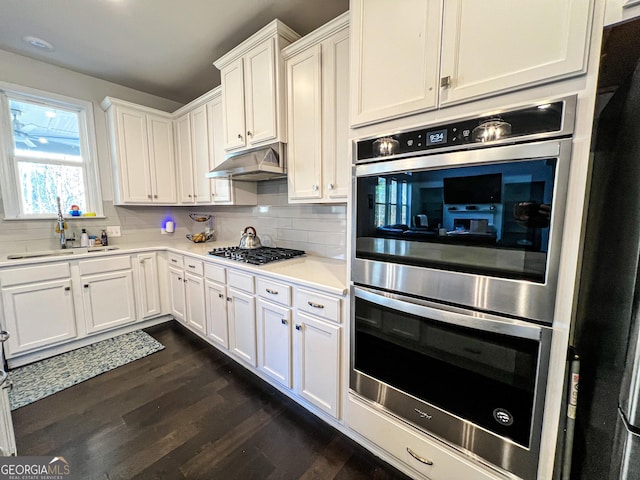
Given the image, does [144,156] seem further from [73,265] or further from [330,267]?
[330,267]

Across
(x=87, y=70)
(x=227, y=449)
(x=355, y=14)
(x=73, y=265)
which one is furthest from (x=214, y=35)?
(x=227, y=449)

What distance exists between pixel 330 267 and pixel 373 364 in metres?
0.76

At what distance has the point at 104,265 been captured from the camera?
2.68m

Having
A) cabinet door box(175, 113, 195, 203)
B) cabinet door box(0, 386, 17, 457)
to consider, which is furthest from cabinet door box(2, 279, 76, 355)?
cabinet door box(0, 386, 17, 457)

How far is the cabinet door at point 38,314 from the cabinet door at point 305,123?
2393 mm

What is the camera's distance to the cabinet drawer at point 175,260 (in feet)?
9.23

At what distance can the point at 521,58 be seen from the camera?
89 centimetres

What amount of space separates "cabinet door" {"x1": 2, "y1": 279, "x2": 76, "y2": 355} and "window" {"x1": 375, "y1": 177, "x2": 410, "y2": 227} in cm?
297

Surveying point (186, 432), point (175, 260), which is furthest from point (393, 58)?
point (175, 260)

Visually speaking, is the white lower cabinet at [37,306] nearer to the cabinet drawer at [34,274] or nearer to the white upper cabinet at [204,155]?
the cabinet drawer at [34,274]

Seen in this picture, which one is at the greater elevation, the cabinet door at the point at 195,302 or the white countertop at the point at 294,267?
the white countertop at the point at 294,267

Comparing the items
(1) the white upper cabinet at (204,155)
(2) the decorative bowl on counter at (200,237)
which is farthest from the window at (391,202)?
(2) the decorative bowl on counter at (200,237)

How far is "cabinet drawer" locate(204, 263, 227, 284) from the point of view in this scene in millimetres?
2225

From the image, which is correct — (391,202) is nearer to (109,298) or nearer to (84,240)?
(109,298)
